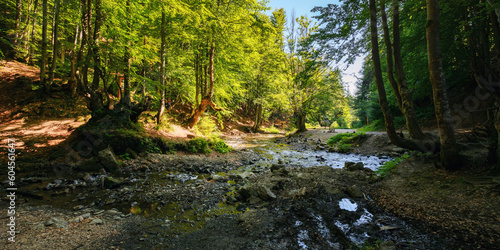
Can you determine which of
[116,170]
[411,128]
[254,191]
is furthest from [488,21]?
[116,170]

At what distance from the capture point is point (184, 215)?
364 cm

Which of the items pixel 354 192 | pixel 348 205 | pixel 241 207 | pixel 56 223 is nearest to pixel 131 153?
pixel 56 223

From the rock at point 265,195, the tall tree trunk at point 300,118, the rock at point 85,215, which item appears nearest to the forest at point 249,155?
the rock at point 265,195

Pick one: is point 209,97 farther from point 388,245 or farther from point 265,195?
point 388,245

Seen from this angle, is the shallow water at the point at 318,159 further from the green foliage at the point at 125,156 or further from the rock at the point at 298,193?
the green foliage at the point at 125,156

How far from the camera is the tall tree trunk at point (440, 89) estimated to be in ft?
13.8

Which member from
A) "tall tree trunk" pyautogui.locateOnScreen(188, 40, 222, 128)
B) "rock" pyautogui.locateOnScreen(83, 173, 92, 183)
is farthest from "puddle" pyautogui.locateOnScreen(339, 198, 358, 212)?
"tall tree trunk" pyautogui.locateOnScreen(188, 40, 222, 128)

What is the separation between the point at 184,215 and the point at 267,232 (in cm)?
174

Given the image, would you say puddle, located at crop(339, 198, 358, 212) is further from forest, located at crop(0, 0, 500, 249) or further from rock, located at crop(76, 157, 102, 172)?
rock, located at crop(76, 157, 102, 172)

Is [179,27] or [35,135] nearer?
[35,135]

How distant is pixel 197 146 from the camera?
1004 centimetres

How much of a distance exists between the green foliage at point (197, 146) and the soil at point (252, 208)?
306 cm

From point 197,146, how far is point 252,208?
6.77m

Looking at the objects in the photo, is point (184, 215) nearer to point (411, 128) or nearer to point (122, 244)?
point (122, 244)
